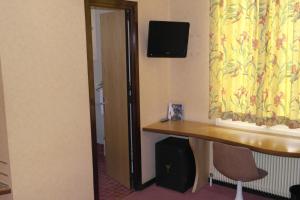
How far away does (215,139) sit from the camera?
3111mm

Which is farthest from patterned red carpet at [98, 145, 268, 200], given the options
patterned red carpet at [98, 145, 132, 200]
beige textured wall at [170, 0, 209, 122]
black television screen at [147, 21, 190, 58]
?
black television screen at [147, 21, 190, 58]

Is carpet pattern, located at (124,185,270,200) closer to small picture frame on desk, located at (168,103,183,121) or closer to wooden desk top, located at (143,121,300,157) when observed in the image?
wooden desk top, located at (143,121,300,157)

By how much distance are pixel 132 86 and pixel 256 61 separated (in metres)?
1.38

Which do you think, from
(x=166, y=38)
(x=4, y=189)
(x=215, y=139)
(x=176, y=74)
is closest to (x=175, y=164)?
(x=215, y=139)

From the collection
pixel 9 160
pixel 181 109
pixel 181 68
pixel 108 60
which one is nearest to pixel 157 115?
pixel 181 109

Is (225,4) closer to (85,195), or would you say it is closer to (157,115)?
(157,115)

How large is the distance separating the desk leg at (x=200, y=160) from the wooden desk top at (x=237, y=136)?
0.56 feet

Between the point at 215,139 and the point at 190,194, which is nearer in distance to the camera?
the point at 215,139

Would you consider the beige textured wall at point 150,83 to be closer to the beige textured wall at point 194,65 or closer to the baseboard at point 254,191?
the beige textured wall at point 194,65

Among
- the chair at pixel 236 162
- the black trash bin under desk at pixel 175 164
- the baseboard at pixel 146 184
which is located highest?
the chair at pixel 236 162

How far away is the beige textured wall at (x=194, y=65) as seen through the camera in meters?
3.64

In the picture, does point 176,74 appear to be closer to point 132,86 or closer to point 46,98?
point 132,86

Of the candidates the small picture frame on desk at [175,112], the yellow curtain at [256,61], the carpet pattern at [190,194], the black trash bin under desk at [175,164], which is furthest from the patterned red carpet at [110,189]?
the yellow curtain at [256,61]

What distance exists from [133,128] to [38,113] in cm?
130
